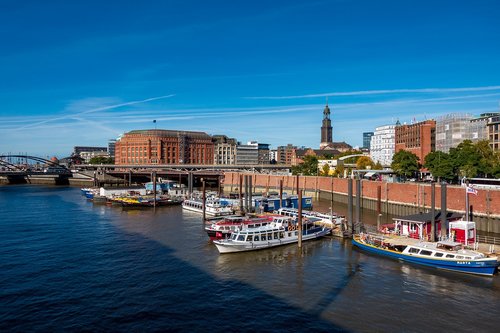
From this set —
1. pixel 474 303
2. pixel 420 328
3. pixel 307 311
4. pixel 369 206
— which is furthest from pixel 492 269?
pixel 369 206

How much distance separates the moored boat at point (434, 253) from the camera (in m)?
37.3

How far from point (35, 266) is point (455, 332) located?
38.6 m

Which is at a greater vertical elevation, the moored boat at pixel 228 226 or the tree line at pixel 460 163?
the tree line at pixel 460 163

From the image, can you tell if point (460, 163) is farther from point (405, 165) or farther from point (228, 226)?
point (228, 226)

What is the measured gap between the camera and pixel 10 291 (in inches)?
1396

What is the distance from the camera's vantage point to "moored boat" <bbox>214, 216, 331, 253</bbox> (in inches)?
1879

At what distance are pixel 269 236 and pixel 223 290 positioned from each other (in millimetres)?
15385

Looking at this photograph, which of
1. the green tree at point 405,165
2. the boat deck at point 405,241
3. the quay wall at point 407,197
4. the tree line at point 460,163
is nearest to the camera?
the boat deck at point 405,241

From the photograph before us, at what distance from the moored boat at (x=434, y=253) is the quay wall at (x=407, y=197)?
65.8 feet

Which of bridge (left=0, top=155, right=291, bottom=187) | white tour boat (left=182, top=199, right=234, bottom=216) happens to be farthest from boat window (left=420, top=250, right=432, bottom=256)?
bridge (left=0, top=155, right=291, bottom=187)

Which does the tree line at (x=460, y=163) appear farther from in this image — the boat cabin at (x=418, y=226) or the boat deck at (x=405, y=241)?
the boat deck at (x=405, y=241)

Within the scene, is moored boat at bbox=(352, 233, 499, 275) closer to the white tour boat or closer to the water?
the water

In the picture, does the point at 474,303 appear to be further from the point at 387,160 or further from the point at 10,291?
the point at 387,160

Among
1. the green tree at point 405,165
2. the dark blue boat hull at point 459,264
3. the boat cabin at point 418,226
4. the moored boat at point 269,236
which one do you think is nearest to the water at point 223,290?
the dark blue boat hull at point 459,264
